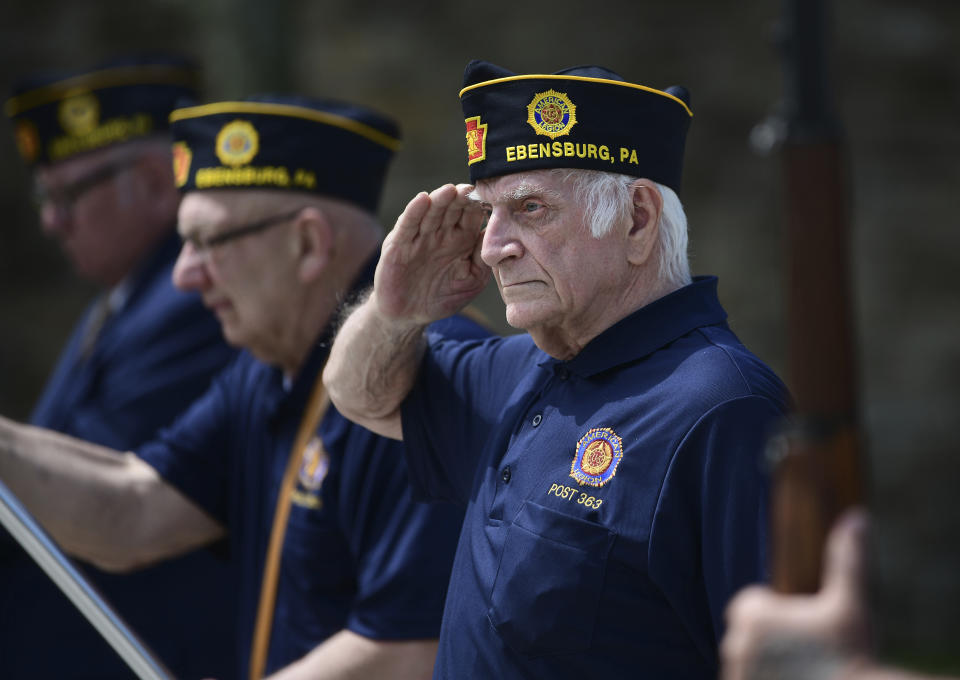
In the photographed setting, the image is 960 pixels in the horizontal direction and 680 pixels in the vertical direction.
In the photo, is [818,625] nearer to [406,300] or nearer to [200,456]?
[406,300]

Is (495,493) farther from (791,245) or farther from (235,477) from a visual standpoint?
(235,477)

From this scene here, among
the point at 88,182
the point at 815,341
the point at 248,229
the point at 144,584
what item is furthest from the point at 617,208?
the point at 88,182

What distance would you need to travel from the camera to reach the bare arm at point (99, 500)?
326 centimetres

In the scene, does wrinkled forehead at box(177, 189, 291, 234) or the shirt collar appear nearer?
the shirt collar

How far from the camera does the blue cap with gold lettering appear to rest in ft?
7.45

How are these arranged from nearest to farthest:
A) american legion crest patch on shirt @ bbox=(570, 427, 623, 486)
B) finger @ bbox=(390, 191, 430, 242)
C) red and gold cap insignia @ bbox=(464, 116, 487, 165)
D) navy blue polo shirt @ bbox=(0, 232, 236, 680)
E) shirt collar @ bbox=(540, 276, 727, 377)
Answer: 1. american legion crest patch on shirt @ bbox=(570, 427, 623, 486)
2. shirt collar @ bbox=(540, 276, 727, 377)
3. red and gold cap insignia @ bbox=(464, 116, 487, 165)
4. finger @ bbox=(390, 191, 430, 242)
5. navy blue polo shirt @ bbox=(0, 232, 236, 680)

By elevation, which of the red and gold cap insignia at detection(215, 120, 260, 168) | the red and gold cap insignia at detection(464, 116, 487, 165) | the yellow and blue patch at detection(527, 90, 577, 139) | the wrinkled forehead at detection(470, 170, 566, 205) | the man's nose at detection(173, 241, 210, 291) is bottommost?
the man's nose at detection(173, 241, 210, 291)

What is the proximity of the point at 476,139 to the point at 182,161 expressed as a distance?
1.38 m

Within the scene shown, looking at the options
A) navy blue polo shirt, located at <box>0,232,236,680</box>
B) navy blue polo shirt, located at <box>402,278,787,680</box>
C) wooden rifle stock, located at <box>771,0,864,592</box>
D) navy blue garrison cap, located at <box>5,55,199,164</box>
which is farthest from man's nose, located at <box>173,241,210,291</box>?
wooden rifle stock, located at <box>771,0,864,592</box>

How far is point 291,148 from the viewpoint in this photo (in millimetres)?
3381

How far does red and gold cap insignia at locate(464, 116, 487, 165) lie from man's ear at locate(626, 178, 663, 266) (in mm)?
281

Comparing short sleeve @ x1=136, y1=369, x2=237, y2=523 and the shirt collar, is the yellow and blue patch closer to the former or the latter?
the shirt collar

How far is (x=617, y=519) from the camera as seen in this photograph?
6.68 feet

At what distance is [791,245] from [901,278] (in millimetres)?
5637
